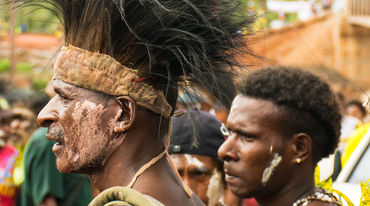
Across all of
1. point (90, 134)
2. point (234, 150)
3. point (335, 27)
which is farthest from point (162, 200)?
point (335, 27)

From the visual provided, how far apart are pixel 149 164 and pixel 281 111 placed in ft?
3.41

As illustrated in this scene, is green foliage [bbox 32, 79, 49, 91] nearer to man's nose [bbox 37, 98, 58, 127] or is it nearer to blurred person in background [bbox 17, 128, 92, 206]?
man's nose [bbox 37, 98, 58, 127]

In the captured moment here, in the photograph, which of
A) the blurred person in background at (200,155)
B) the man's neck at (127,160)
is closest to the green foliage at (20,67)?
the blurred person in background at (200,155)

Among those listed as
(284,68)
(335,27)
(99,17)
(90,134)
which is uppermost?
(99,17)

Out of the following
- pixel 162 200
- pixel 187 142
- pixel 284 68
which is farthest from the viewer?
pixel 187 142

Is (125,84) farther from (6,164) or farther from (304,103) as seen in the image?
(6,164)

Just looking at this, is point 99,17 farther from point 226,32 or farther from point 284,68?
point 284,68

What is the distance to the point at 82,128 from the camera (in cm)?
232

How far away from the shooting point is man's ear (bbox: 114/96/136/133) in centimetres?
230

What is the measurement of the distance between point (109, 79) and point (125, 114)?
149 mm

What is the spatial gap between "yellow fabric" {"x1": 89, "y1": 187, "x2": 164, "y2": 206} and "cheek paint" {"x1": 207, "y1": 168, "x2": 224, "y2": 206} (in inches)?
70.0

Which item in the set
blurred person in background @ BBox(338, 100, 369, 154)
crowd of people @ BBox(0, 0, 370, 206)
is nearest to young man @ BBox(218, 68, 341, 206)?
crowd of people @ BBox(0, 0, 370, 206)

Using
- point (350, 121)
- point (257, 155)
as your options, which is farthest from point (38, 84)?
point (350, 121)

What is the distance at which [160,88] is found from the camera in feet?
7.87
